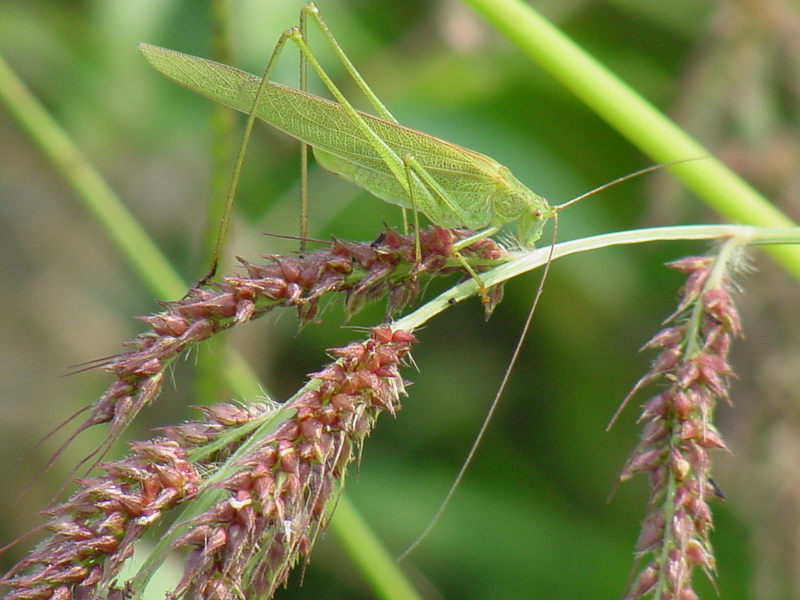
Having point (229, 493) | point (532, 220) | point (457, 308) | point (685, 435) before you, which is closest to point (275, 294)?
point (229, 493)

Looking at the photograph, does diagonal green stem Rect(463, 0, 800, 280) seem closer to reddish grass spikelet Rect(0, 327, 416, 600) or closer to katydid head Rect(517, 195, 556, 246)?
katydid head Rect(517, 195, 556, 246)

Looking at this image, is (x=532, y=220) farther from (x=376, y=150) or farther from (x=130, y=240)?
(x=130, y=240)

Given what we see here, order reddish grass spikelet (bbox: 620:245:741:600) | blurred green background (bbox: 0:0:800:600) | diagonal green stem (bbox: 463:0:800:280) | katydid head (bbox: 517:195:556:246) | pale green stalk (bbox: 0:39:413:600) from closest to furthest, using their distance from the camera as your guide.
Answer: reddish grass spikelet (bbox: 620:245:741:600)
diagonal green stem (bbox: 463:0:800:280)
pale green stalk (bbox: 0:39:413:600)
katydid head (bbox: 517:195:556:246)
blurred green background (bbox: 0:0:800:600)

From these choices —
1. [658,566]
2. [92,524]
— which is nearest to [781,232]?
[658,566]

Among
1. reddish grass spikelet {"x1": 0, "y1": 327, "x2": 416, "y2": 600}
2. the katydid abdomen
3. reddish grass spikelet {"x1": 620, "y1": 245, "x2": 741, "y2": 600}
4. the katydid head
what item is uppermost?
the katydid abdomen

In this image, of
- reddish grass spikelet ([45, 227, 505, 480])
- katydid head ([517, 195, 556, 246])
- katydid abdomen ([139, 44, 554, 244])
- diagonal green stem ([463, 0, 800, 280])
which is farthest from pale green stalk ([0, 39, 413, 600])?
diagonal green stem ([463, 0, 800, 280])

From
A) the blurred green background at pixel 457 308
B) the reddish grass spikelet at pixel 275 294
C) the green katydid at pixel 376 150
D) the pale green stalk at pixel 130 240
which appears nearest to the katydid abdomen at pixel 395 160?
the green katydid at pixel 376 150

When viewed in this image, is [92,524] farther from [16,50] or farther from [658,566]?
[16,50]

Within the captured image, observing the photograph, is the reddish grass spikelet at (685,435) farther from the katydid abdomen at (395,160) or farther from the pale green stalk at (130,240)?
the pale green stalk at (130,240)

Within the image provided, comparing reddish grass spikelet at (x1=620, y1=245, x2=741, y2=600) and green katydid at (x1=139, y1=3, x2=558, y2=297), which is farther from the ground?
green katydid at (x1=139, y1=3, x2=558, y2=297)
